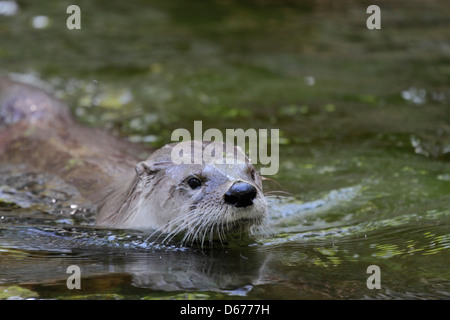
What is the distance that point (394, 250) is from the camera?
12.5 ft

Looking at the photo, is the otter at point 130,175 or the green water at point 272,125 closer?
the green water at point 272,125

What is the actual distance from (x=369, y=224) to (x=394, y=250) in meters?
0.54

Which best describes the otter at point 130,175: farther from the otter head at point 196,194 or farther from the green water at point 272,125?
the green water at point 272,125

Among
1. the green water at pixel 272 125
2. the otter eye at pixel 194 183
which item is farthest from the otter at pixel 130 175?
the green water at pixel 272 125

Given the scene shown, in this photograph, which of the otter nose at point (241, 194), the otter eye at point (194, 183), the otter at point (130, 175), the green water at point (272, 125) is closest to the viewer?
the green water at point (272, 125)

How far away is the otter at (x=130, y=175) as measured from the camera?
3.69 meters

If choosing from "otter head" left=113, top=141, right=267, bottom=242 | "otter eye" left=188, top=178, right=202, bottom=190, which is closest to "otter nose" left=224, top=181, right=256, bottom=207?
"otter head" left=113, top=141, right=267, bottom=242

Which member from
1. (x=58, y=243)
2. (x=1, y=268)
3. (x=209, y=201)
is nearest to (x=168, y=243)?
(x=209, y=201)

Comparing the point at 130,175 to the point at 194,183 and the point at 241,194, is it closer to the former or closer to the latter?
the point at 194,183

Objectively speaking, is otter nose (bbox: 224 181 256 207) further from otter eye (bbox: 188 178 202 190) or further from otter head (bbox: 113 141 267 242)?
otter eye (bbox: 188 178 202 190)

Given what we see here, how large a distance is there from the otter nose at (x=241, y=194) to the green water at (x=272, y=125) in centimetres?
32

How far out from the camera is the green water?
11.2 feet

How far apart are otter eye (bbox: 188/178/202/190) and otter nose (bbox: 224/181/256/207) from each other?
26cm

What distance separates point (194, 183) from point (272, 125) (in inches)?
111
